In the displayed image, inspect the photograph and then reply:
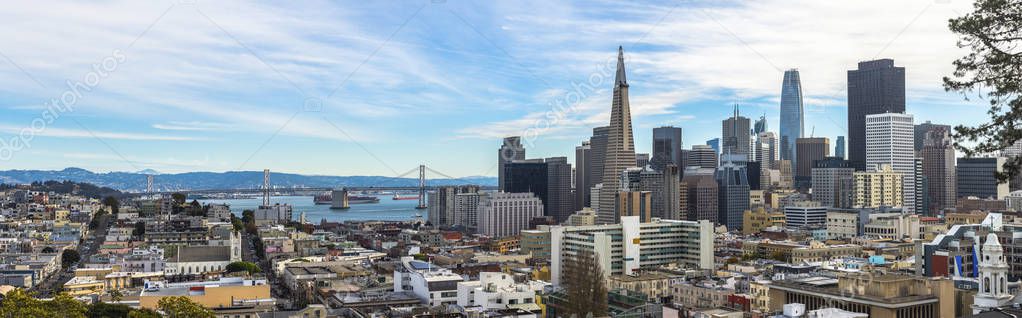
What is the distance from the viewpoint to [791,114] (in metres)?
99.1

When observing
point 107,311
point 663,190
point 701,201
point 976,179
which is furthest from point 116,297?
point 976,179

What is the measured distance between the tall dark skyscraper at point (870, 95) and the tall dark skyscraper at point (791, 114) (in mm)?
21120

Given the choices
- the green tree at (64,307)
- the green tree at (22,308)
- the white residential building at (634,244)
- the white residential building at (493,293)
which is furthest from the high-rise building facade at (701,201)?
the green tree at (22,308)

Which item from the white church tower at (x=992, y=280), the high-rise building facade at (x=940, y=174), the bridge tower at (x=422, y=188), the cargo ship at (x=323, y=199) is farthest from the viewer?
the cargo ship at (x=323, y=199)

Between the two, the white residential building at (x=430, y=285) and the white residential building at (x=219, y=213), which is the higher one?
the white residential building at (x=219, y=213)

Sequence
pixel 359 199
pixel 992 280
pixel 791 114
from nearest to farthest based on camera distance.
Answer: pixel 992 280
pixel 791 114
pixel 359 199

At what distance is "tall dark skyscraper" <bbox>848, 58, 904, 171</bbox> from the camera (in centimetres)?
7219

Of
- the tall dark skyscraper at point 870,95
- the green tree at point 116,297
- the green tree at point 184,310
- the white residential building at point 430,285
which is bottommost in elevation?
the green tree at point 116,297

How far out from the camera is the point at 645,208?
47.0 metres

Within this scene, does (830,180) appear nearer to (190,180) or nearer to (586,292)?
(586,292)

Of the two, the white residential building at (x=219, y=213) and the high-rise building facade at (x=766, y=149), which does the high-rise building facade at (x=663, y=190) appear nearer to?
the white residential building at (x=219, y=213)

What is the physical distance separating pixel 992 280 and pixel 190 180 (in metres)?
89.6

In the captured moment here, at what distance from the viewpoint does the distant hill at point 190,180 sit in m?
75.8

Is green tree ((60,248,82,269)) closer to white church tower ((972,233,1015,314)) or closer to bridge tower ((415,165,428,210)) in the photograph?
white church tower ((972,233,1015,314))
